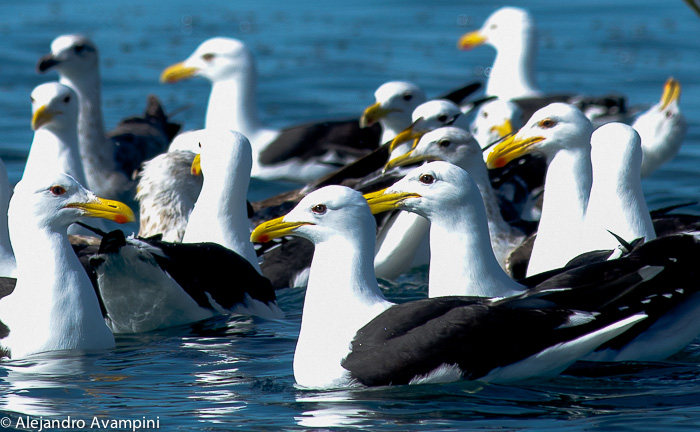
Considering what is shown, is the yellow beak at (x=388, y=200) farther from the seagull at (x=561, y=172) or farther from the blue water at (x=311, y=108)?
the seagull at (x=561, y=172)

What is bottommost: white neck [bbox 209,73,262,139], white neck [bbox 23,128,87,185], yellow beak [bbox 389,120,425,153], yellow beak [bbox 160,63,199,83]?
yellow beak [bbox 389,120,425,153]

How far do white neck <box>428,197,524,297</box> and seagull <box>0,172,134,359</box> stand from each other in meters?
1.86

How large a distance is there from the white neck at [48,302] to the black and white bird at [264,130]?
20.4 ft

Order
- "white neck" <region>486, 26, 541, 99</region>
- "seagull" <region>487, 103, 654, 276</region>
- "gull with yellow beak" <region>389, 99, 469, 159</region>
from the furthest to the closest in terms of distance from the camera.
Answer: "white neck" <region>486, 26, 541, 99</region> → "gull with yellow beak" <region>389, 99, 469, 159</region> → "seagull" <region>487, 103, 654, 276</region>

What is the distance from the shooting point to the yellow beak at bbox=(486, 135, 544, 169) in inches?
374

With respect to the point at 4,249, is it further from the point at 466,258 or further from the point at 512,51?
the point at 512,51

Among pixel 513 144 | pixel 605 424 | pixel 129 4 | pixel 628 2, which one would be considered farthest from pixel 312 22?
pixel 605 424

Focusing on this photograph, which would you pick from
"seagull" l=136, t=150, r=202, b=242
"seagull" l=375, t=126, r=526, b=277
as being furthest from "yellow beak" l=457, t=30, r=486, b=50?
"seagull" l=136, t=150, r=202, b=242

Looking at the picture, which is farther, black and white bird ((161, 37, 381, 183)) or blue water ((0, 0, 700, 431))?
black and white bird ((161, 37, 381, 183))

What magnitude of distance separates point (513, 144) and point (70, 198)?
11.0 ft

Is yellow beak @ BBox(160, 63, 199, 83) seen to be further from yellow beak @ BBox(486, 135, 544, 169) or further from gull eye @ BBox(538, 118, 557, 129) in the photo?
gull eye @ BBox(538, 118, 557, 129)

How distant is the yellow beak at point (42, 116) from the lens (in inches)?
458

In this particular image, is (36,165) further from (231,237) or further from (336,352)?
(336,352)

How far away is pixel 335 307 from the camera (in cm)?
709
